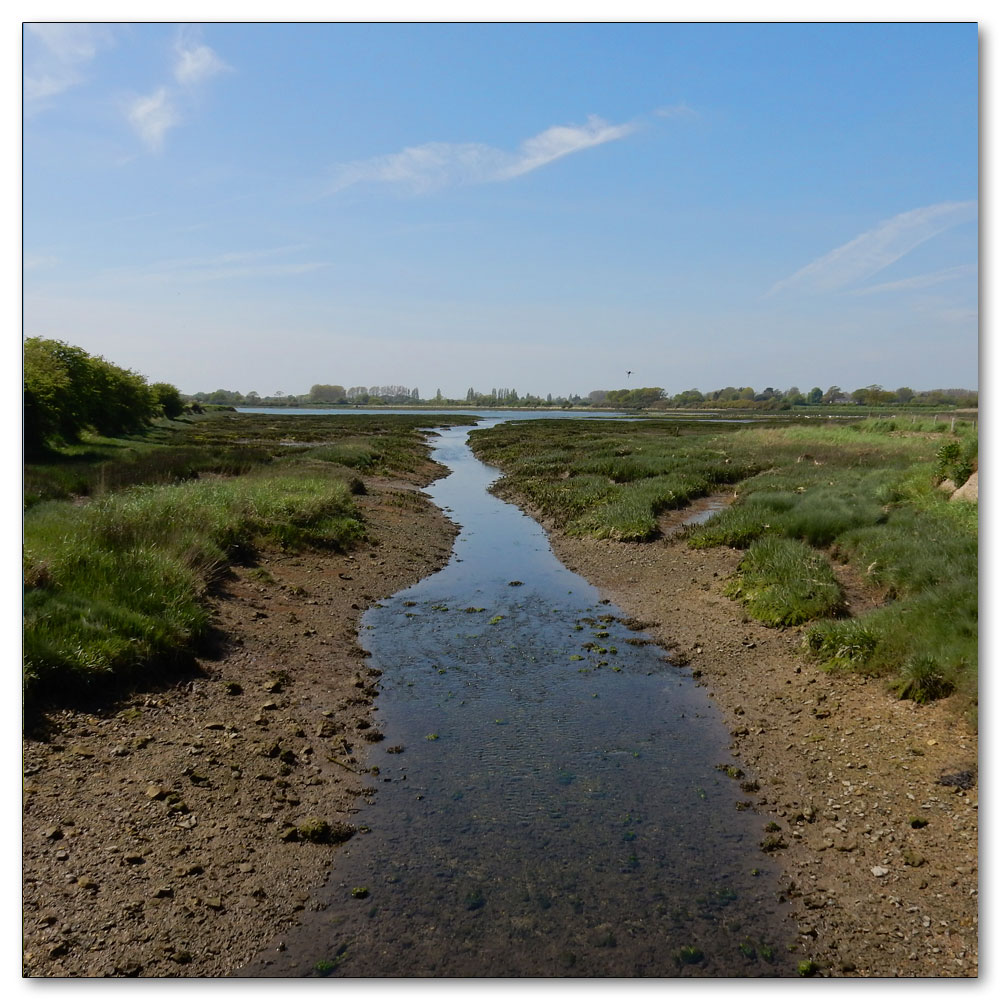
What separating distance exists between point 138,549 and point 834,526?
17.5m

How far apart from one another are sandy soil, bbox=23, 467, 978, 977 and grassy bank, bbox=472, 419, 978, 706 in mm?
820

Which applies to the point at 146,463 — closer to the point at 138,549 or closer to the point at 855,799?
the point at 138,549

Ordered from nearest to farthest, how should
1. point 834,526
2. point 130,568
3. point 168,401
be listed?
1. point 130,568
2. point 834,526
3. point 168,401

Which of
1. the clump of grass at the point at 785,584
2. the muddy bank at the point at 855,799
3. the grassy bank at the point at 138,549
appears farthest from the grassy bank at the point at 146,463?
the clump of grass at the point at 785,584

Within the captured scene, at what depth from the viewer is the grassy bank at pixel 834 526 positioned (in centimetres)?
1095

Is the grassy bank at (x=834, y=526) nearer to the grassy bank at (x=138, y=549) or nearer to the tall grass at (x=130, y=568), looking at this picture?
the grassy bank at (x=138, y=549)

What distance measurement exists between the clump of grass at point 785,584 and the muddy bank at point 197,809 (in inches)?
329

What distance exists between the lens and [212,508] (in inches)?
808

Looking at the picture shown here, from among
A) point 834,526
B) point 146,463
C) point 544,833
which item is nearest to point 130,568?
point 544,833

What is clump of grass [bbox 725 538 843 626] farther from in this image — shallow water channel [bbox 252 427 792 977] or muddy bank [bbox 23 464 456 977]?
muddy bank [bbox 23 464 456 977]

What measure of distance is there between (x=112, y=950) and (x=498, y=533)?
23069 mm

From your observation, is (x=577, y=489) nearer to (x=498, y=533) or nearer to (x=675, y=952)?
(x=498, y=533)

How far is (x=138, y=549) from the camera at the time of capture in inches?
565

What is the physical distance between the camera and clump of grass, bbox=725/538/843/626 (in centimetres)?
1459
